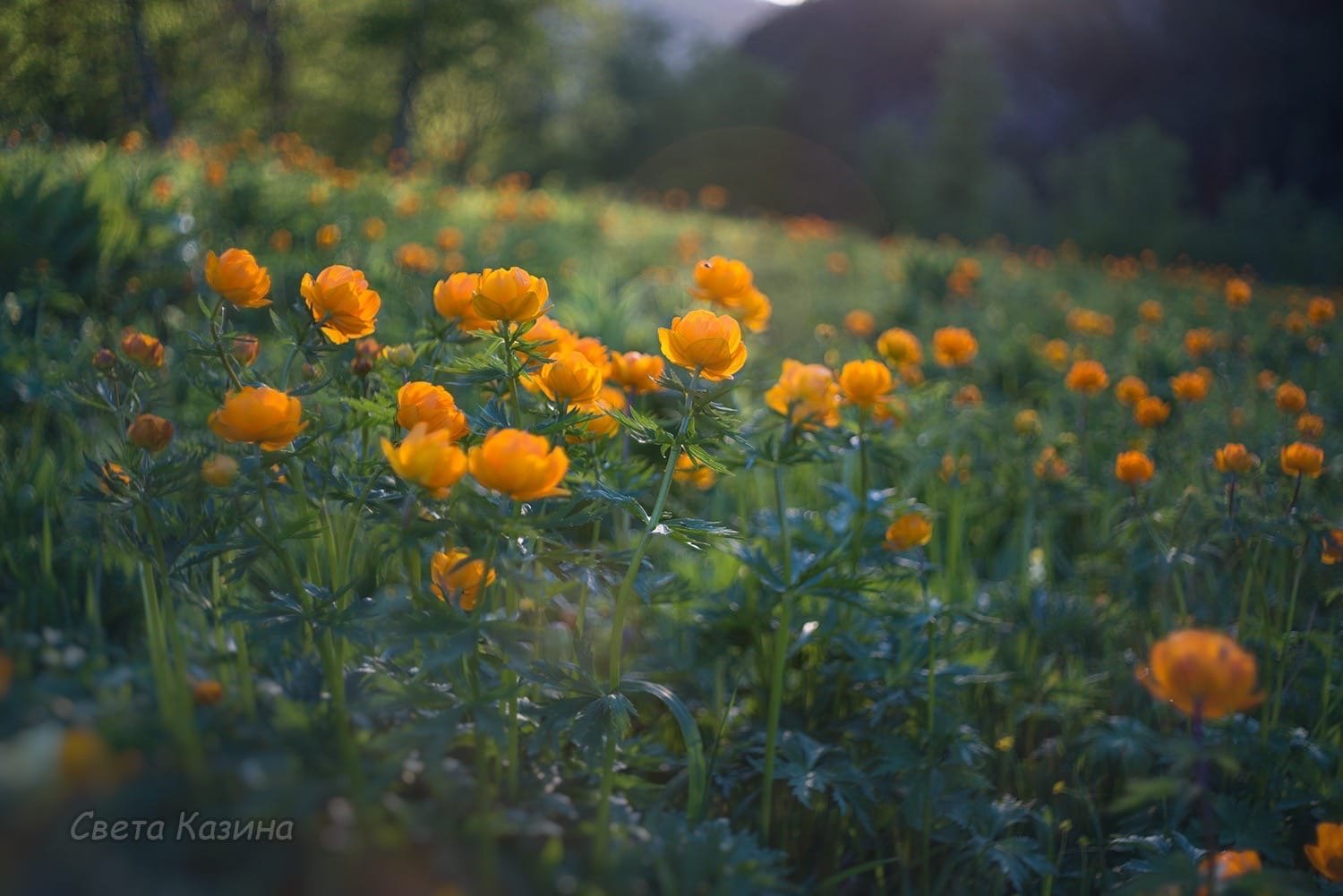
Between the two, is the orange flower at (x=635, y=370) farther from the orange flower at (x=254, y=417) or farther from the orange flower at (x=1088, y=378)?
the orange flower at (x=1088, y=378)

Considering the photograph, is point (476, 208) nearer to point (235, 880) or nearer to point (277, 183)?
point (277, 183)

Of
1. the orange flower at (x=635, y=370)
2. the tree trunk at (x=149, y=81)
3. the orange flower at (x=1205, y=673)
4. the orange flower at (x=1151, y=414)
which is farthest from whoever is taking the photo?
the tree trunk at (x=149, y=81)

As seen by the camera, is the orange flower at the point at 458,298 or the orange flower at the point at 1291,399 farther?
the orange flower at the point at 1291,399

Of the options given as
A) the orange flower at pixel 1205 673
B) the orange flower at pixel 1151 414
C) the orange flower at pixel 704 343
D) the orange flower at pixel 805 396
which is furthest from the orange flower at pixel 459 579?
the orange flower at pixel 1151 414

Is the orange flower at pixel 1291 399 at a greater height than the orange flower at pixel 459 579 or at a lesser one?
greater

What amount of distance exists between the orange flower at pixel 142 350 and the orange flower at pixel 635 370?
639 mm

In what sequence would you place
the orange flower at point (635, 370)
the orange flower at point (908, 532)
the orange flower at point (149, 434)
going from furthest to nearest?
the orange flower at point (908, 532) < the orange flower at point (635, 370) < the orange flower at point (149, 434)

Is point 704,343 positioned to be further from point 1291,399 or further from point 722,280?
point 1291,399

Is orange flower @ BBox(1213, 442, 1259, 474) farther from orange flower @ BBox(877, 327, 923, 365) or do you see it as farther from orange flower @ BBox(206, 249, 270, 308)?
orange flower @ BBox(206, 249, 270, 308)

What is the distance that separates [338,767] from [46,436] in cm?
190

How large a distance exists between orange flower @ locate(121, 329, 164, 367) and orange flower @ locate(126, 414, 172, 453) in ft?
0.63

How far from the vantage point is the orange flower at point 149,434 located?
914 mm

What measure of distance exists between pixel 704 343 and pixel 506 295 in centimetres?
25

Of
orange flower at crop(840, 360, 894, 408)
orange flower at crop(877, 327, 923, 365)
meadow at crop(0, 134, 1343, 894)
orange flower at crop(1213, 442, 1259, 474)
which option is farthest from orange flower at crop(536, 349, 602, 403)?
orange flower at crop(1213, 442, 1259, 474)
